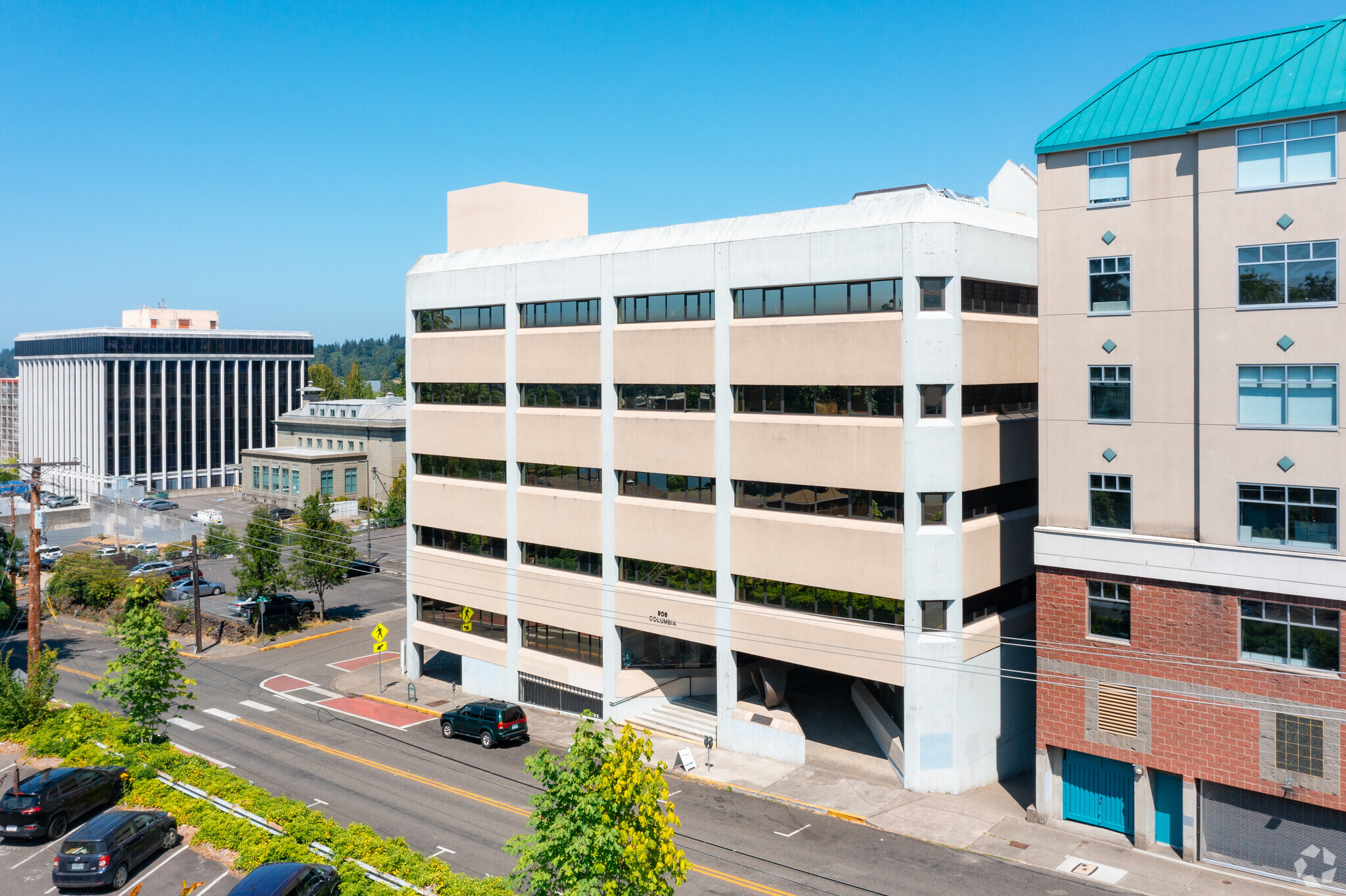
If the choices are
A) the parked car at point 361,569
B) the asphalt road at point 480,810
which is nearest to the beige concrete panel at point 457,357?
the asphalt road at point 480,810

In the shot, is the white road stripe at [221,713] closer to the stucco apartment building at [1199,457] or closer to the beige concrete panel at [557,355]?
the beige concrete panel at [557,355]

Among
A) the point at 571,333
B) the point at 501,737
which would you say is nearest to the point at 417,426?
the point at 571,333

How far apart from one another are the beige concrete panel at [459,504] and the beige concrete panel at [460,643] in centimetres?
506

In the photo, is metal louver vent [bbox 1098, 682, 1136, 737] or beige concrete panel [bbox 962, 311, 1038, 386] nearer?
metal louver vent [bbox 1098, 682, 1136, 737]

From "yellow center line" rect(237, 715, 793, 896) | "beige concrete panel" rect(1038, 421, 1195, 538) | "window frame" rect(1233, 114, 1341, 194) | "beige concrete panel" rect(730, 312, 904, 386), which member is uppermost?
"window frame" rect(1233, 114, 1341, 194)

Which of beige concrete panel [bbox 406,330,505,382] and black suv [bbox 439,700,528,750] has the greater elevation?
beige concrete panel [bbox 406,330,505,382]

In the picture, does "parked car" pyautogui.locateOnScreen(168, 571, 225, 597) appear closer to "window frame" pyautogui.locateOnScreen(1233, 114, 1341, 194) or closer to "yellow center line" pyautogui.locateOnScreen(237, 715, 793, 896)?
"yellow center line" pyautogui.locateOnScreen(237, 715, 793, 896)

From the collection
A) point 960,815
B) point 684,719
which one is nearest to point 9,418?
point 684,719

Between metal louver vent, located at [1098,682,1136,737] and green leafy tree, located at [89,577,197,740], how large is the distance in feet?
97.6

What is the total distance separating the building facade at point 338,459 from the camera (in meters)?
108

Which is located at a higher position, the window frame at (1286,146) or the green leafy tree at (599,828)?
the window frame at (1286,146)

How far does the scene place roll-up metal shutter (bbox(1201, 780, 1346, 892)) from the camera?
2572cm

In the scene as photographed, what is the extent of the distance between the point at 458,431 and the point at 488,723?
1490 cm

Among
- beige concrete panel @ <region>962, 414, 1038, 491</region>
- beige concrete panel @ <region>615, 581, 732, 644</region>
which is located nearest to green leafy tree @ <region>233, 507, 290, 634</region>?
beige concrete panel @ <region>615, 581, 732, 644</region>
